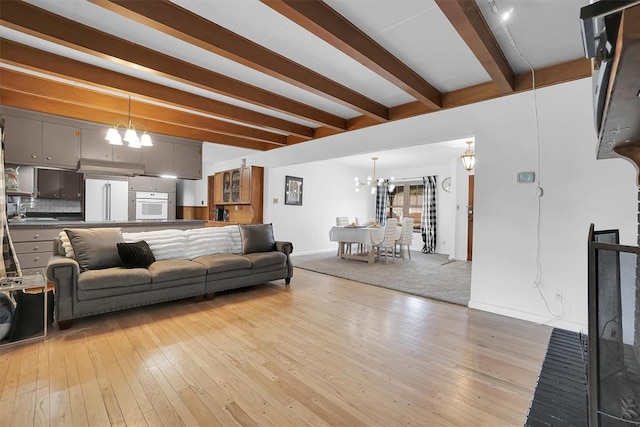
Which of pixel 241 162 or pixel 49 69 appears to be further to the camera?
pixel 241 162

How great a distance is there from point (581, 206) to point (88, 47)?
4.58m

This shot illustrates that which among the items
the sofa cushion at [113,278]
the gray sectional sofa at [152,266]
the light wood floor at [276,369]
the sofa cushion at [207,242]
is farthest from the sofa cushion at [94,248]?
the sofa cushion at [207,242]

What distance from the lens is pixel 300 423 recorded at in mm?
1538

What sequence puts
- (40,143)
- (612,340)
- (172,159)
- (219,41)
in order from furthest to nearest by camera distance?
(172,159) < (40,143) < (219,41) < (612,340)

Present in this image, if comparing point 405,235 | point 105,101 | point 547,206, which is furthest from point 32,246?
point 405,235

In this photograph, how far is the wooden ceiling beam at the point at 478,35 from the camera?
1.86 metres

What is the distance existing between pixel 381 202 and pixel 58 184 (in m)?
7.99

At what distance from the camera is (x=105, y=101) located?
12.5 ft

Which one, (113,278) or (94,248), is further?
(94,248)

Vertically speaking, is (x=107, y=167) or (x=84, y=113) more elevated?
(x=84, y=113)

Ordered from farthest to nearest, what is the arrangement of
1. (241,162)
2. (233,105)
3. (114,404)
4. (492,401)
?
(241,162) < (233,105) < (492,401) < (114,404)

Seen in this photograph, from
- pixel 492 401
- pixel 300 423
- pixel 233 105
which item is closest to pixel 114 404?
pixel 300 423

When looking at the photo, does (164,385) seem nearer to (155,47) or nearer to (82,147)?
(155,47)

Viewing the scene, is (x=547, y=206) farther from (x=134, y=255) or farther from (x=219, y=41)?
(x=134, y=255)
